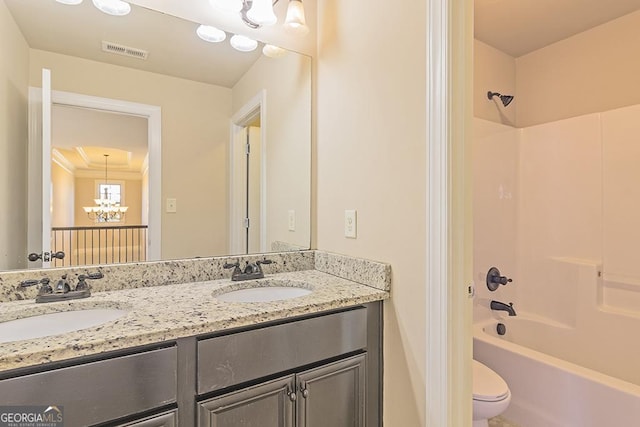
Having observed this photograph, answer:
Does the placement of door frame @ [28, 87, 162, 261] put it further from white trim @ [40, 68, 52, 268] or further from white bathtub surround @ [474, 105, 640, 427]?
white bathtub surround @ [474, 105, 640, 427]

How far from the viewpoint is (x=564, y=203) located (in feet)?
7.81

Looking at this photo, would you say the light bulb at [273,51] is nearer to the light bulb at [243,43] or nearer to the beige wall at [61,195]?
the light bulb at [243,43]


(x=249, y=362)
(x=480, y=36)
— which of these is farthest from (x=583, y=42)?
(x=249, y=362)

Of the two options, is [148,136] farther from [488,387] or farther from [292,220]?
[488,387]

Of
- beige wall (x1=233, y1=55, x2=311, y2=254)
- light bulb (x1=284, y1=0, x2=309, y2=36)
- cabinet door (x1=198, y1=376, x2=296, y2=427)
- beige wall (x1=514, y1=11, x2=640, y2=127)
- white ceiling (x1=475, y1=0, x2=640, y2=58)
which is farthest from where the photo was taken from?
beige wall (x1=514, y1=11, x2=640, y2=127)

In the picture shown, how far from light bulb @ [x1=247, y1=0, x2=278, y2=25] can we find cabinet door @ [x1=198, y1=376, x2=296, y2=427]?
1.54 metres

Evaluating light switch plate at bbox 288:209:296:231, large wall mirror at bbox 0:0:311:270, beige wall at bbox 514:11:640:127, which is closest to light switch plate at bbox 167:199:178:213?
large wall mirror at bbox 0:0:311:270

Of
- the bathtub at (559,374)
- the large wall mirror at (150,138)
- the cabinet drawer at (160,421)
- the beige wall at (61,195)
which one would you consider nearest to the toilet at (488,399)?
the bathtub at (559,374)

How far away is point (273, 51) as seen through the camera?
1690mm

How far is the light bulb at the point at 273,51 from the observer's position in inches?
65.8

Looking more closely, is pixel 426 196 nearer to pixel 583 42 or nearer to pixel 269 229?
pixel 269 229

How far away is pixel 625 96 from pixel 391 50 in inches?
74.8

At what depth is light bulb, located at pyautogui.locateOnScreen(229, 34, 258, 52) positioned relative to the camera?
1.60 m

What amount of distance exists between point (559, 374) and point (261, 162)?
75.0 inches
